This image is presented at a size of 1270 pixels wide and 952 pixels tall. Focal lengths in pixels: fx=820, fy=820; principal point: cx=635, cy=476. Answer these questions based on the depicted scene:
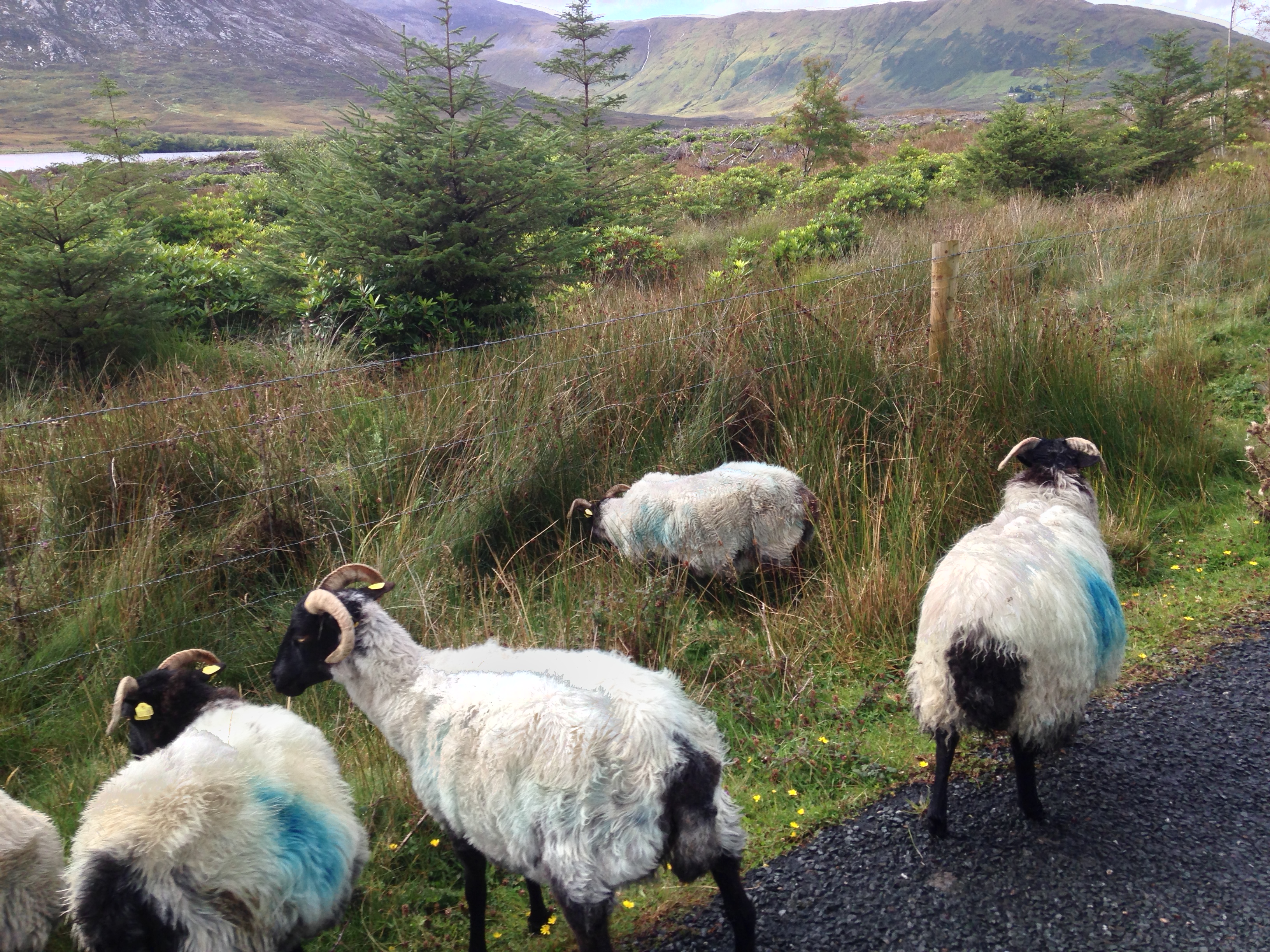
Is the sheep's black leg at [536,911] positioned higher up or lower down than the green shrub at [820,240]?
lower down

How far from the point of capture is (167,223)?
13805 mm

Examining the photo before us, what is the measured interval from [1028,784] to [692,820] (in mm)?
1628

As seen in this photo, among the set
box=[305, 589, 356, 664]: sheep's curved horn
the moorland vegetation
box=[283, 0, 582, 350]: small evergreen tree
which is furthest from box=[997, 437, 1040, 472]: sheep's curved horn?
box=[283, 0, 582, 350]: small evergreen tree

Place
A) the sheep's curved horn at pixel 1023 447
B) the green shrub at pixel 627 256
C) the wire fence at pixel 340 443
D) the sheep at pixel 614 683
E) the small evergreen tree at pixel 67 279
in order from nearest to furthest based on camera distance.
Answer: the sheep at pixel 614 683, the sheep's curved horn at pixel 1023 447, the wire fence at pixel 340 443, the small evergreen tree at pixel 67 279, the green shrub at pixel 627 256

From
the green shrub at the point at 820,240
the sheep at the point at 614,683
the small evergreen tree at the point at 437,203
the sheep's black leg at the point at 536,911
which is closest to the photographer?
the sheep at the point at 614,683

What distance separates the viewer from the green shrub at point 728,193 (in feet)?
60.2

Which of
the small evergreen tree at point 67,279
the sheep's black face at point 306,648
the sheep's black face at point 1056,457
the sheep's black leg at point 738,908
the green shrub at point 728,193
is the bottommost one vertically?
the sheep's black leg at point 738,908

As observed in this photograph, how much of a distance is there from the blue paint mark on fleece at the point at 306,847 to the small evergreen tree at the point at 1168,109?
16848 mm

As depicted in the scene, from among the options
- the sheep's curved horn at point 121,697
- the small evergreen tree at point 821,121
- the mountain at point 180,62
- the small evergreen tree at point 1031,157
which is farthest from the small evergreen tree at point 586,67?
the mountain at point 180,62

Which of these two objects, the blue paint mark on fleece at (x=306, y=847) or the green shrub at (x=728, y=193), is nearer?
the blue paint mark on fleece at (x=306, y=847)

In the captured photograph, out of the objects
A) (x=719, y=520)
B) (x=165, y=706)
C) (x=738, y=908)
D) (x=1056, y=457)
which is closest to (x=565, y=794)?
(x=738, y=908)

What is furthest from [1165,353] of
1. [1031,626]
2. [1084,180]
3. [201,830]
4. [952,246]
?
[1084,180]

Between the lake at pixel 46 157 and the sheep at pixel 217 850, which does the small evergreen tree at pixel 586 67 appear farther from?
the lake at pixel 46 157

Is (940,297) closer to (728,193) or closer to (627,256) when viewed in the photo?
(627,256)
